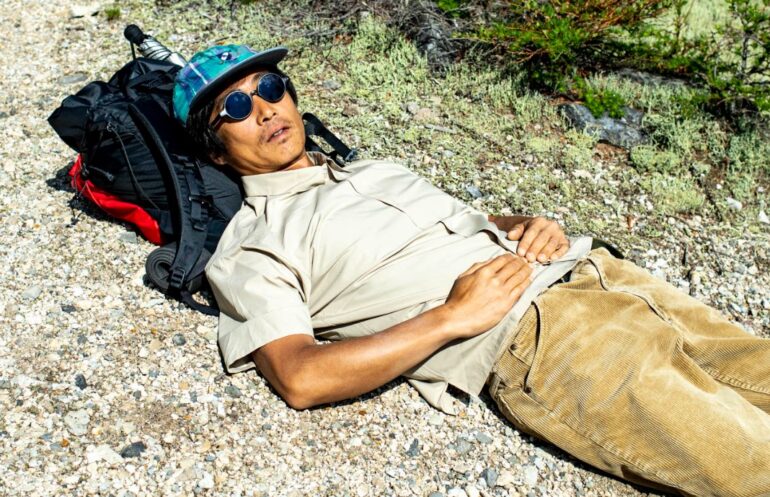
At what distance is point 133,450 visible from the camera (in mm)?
3336

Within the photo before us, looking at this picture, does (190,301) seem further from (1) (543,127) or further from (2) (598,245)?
(1) (543,127)

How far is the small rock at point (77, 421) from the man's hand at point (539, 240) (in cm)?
232

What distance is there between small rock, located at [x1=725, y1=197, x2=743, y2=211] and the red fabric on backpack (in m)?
4.28

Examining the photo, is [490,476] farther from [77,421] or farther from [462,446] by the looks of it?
[77,421]

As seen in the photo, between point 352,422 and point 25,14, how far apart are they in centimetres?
654

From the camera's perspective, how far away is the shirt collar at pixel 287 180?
13.2 feet

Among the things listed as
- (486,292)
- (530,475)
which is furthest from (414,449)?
(486,292)

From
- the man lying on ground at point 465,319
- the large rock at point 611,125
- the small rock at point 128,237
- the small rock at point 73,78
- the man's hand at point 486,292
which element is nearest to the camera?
the man lying on ground at point 465,319

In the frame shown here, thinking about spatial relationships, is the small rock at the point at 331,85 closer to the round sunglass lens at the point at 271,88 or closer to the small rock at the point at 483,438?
Result: the round sunglass lens at the point at 271,88

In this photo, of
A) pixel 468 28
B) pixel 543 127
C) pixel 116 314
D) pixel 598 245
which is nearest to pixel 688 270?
pixel 598 245

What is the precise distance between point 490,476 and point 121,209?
9.21ft

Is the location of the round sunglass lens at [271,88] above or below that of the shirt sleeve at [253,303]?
above

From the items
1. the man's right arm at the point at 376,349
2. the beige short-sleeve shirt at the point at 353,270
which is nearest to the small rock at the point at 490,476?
the beige short-sleeve shirt at the point at 353,270

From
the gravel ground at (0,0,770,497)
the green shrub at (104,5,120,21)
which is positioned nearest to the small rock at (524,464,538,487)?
the gravel ground at (0,0,770,497)
